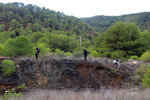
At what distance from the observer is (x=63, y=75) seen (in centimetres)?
1358

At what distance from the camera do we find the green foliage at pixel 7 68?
1153 centimetres

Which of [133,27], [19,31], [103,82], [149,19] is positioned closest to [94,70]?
[103,82]

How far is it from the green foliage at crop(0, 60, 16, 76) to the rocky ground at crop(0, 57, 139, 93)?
294 millimetres

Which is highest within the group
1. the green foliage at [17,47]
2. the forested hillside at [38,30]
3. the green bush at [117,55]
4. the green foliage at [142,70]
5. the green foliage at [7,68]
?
the forested hillside at [38,30]

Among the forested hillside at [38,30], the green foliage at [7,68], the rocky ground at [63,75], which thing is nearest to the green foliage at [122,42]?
the rocky ground at [63,75]

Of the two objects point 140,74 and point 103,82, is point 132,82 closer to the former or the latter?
point 140,74

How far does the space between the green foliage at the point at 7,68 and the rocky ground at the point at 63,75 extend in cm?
29

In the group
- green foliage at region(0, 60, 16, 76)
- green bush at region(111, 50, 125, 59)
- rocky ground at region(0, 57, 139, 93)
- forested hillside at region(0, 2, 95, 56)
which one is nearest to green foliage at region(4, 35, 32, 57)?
rocky ground at region(0, 57, 139, 93)

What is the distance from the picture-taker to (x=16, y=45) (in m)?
15.4

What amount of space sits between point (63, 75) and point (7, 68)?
448cm

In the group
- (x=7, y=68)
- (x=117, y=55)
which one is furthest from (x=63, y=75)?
(x=117, y=55)

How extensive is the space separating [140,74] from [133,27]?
1522 centimetres

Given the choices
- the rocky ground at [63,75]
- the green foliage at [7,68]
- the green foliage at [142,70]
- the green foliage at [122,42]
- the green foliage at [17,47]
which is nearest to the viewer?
the green foliage at [7,68]

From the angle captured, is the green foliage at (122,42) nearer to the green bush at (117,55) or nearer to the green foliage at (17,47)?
the green bush at (117,55)
